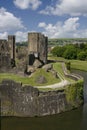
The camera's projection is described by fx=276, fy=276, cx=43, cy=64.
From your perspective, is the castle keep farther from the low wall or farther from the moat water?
the moat water

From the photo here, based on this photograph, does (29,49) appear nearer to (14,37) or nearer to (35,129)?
(14,37)

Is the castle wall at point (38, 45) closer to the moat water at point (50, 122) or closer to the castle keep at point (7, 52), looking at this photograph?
the castle keep at point (7, 52)

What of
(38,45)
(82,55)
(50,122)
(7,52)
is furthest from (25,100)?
(82,55)

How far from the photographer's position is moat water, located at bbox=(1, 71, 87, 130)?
78.4 ft

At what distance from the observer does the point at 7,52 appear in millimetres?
50438

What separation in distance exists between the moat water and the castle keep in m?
14.3

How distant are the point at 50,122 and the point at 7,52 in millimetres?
27130

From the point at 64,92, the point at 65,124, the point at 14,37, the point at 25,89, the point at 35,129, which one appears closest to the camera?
the point at 35,129

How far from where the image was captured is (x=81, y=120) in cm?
2614

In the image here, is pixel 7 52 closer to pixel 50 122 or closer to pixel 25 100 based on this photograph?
pixel 25 100

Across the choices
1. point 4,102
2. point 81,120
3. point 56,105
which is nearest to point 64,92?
point 56,105

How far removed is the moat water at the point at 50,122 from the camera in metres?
23.9

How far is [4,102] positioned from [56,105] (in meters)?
5.22

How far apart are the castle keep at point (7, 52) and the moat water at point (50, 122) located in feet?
47.0
